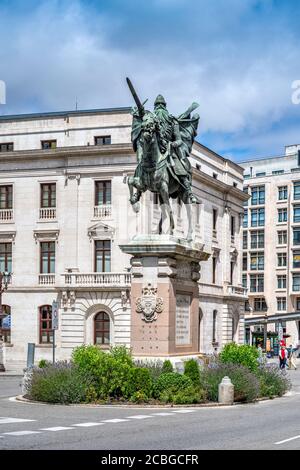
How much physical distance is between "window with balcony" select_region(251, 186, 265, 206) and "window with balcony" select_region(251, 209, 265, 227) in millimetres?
1038

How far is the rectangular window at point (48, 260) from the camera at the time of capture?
64750 mm

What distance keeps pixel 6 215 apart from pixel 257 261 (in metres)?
59.1

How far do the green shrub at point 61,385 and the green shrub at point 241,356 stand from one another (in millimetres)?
5371

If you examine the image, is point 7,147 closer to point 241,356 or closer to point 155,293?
point 241,356

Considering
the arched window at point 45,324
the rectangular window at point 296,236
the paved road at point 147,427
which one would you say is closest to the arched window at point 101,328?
the arched window at point 45,324

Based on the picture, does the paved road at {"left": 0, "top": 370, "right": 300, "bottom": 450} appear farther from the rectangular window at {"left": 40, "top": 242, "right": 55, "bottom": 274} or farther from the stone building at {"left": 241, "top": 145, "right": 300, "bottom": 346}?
the stone building at {"left": 241, "top": 145, "right": 300, "bottom": 346}

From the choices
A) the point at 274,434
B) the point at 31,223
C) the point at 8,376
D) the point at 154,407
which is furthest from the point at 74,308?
the point at 274,434

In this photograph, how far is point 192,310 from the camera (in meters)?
27.0

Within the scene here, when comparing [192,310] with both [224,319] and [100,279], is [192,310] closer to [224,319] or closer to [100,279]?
[100,279]

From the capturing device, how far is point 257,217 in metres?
120

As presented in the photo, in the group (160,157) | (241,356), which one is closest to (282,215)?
(241,356)

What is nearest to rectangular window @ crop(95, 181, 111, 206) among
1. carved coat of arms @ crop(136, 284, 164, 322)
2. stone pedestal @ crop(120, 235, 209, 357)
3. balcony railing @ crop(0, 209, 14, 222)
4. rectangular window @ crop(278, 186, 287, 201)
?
balcony railing @ crop(0, 209, 14, 222)
